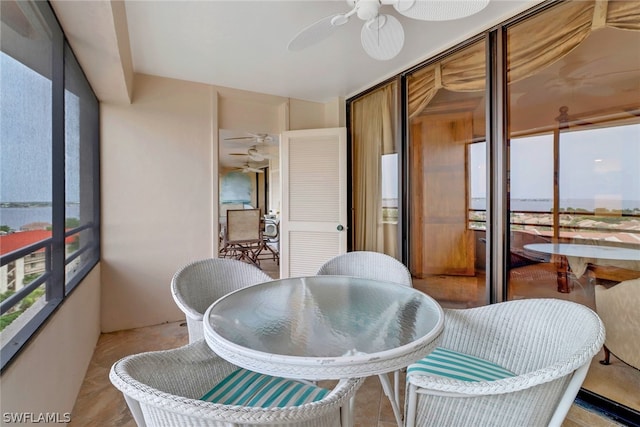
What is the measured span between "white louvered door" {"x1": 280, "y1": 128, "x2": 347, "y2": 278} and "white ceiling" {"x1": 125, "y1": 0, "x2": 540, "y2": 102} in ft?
1.98

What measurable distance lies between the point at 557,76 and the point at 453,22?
32.5 inches

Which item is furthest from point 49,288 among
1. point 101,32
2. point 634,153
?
point 634,153

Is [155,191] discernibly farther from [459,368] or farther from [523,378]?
[523,378]

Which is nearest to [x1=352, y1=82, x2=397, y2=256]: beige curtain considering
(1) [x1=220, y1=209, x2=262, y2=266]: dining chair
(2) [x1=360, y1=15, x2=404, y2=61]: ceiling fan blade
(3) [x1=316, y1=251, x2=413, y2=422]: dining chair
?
(3) [x1=316, y1=251, x2=413, y2=422]: dining chair

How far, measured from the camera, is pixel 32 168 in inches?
53.8

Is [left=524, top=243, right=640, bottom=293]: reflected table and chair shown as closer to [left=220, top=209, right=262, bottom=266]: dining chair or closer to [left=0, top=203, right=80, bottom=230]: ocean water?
[left=0, top=203, right=80, bottom=230]: ocean water

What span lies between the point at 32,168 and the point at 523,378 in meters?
2.13

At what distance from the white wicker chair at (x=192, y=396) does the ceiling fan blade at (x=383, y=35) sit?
1682 millimetres

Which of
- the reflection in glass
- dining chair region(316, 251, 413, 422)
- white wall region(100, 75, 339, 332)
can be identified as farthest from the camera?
white wall region(100, 75, 339, 332)

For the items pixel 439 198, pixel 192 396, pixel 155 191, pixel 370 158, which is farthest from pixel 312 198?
pixel 192 396

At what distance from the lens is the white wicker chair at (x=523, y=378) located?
0.90 meters

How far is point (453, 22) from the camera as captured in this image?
205cm

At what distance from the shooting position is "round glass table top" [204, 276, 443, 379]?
880 millimetres

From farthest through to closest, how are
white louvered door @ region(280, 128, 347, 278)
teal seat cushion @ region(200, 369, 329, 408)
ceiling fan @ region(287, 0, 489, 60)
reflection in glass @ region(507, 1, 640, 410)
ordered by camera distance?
white louvered door @ region(280, 128, 347, 278) → reflection in glass @ region(507, 1, 640, 410) → ceiling fan @ region(287, 0, 489, 60) → teal seat cushion @ region(200, 369, 329, 408)
